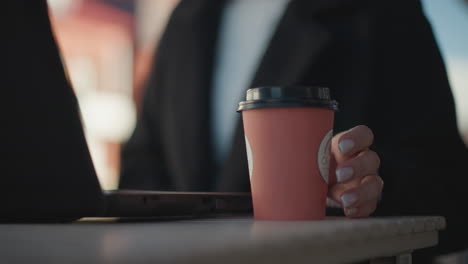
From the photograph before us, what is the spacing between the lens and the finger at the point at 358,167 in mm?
602

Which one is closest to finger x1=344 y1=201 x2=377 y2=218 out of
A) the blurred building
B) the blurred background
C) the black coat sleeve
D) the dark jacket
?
the dark jacket

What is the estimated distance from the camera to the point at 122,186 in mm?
1616

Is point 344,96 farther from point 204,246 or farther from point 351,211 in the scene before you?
point 204,246

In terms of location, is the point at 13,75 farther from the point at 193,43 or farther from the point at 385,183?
the point at 193,43

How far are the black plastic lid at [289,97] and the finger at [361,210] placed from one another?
0.14 m

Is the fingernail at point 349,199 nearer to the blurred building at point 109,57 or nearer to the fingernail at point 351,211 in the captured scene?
the fingernail at point 351,211

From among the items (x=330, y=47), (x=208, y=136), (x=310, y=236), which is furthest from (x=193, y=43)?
(x=310, y=236)

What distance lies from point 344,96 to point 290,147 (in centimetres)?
80

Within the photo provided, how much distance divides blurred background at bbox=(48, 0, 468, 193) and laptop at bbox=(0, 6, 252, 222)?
3.17m

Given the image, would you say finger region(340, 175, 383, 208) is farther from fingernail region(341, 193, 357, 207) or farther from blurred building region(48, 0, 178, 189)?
blurred building region(48, 0, 178, 189)

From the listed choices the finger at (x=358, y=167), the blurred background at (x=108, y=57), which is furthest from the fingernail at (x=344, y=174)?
the blurred background at (x=108, y=57)

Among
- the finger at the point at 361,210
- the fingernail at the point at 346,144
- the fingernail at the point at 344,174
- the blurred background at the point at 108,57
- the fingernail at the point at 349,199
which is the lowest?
the finger at the point at 361,210

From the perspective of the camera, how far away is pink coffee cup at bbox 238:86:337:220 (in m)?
0.57

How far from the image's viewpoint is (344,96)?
1328 millimetres
